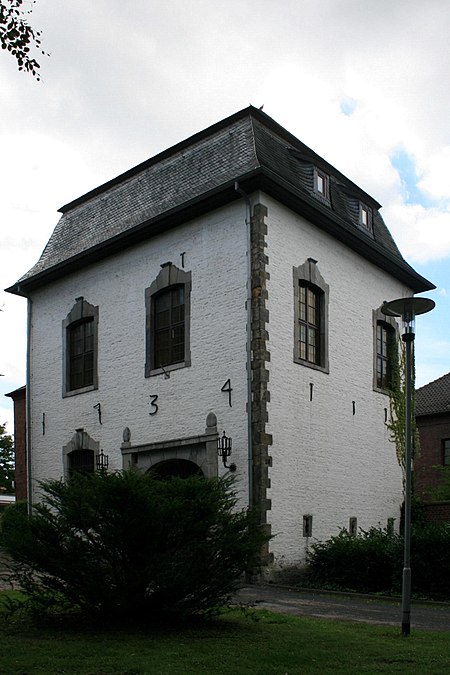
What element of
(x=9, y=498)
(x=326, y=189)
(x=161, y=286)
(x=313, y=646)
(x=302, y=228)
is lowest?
(x=9, y=498)

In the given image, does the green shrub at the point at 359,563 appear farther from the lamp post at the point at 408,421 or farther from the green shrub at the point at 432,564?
the lamp post at the point at 408,421

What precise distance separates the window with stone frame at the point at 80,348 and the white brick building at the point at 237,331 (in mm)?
55

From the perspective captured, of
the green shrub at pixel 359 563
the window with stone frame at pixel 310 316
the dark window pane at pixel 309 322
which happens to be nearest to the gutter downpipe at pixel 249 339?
the window with stone frame at pixel 310 316

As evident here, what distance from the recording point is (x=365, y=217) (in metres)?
22.4

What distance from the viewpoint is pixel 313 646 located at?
852cm

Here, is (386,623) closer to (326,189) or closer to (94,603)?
(94,603)

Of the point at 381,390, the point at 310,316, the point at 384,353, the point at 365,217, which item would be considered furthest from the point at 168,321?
the point at 365,217

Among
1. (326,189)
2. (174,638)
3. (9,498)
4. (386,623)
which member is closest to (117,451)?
(326,189)

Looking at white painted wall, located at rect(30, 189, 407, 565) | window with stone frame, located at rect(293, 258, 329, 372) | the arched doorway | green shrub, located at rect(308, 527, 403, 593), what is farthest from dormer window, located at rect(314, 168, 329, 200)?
green shrub, located at rect(308, 527, 403, 593)

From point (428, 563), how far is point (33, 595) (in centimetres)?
925

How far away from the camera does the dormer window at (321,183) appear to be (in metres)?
20.1

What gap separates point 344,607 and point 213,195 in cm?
932

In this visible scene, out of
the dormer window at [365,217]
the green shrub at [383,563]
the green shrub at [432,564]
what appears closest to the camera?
the green shrub at [432,564]

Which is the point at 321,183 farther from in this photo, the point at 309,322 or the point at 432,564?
the point at 432,564
